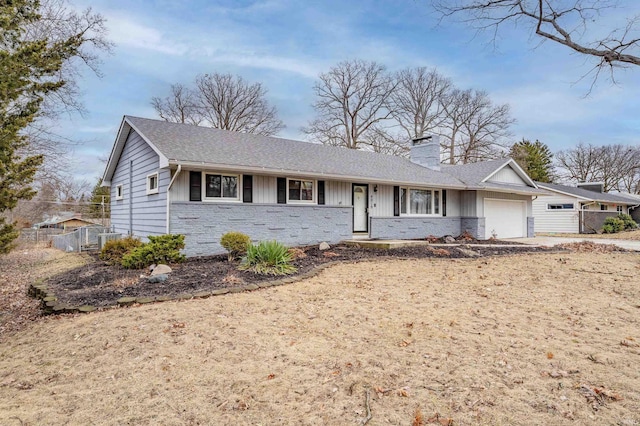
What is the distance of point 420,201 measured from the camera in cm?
1484

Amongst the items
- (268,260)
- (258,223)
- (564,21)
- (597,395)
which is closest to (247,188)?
(258,223)

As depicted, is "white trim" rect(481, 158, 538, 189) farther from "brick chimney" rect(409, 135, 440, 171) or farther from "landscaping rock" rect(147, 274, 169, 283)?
"landscaping rock" rect(147, 274, 169, 283)

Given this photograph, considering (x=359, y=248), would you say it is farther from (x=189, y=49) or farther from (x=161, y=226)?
(x=189, y=49)

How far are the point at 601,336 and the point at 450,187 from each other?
11.3 metres

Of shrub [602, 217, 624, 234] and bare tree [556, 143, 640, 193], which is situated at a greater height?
bare tree [556, 143, 640, 193]

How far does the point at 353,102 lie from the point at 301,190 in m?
19.8

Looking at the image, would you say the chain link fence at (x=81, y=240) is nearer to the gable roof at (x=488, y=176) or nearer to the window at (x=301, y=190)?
the window at (x=301, y=190)

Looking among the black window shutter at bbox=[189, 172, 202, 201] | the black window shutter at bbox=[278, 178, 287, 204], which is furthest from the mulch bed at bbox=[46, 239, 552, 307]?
the black window shutter at bbox=[278, 178, 287, 204]

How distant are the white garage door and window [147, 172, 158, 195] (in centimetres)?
1338

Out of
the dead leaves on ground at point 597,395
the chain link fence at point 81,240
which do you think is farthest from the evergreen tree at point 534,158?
the dead leaves on ground at point 597,395

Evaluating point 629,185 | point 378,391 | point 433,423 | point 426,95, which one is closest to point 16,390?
point 378,391

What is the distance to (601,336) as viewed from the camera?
394 centimetres

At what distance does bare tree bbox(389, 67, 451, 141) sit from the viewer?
29656 mm

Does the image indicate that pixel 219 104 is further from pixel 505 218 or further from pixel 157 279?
pixel 157 279
